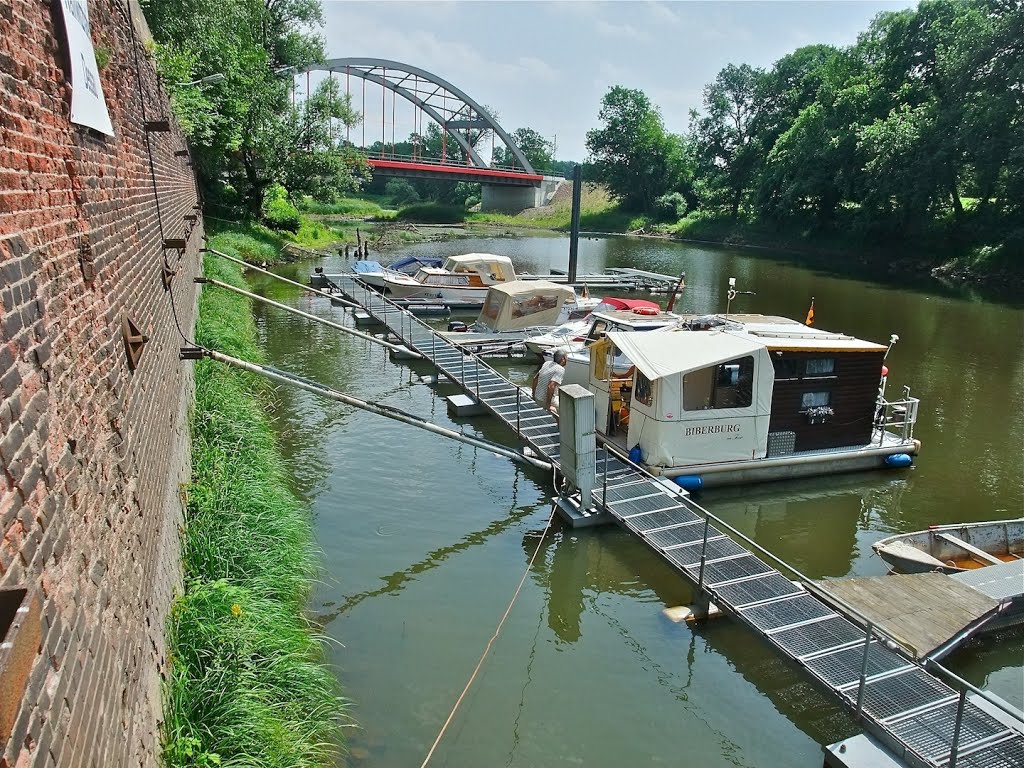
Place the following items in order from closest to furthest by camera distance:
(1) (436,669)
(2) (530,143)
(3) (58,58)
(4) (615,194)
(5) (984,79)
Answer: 1. (3) (58,58)
2. (1) (436,669)
3. (5) (984,79)
4. (4) (615,194)
5. (2) (530,143)

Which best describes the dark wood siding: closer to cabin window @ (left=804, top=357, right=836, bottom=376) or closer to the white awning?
cabin window @ (left=804, top=357, right=836, bottom=376)

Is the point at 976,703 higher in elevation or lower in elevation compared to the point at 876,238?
lower

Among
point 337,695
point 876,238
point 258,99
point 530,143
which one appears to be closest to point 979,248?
point 876,238

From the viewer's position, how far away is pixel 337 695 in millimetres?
7426

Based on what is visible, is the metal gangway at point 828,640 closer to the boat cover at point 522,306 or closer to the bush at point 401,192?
the boat cover at point 522,306

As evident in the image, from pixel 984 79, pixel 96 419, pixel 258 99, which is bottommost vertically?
pixel 96 419

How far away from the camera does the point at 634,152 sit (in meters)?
90.2

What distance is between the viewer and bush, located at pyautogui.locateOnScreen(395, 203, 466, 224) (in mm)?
86125

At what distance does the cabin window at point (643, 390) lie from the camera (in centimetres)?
1200

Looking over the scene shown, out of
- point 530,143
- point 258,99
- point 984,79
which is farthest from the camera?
point 530,143

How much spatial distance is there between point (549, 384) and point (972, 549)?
322 inches

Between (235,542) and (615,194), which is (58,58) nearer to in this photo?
(235,542)

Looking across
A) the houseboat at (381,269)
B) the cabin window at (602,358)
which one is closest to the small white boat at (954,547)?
the cabin window at (602,358)

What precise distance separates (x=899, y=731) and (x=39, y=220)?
25.8 ft
